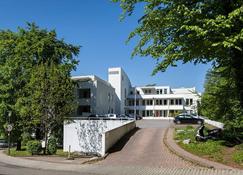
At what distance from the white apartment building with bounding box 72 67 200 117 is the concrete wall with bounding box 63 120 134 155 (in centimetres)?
2560

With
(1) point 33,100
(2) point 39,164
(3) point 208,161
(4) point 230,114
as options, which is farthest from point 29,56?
(3) point 208,161

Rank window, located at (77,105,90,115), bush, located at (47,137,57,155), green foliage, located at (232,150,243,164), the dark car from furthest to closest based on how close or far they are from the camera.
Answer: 1. window, located at (77,105,90,115)
2. the dark car
3. bush, located at (47,137,57,155)
4. green foliage, located at (232,150,243,164)

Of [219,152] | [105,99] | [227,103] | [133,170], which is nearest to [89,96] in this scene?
[105,99]

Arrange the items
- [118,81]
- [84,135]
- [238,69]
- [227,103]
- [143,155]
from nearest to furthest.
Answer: [238,69], [227,103], [143,155], [84,135], [118,81]

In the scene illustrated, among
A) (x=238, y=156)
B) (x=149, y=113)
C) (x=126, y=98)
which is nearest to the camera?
(x=238, y=156)

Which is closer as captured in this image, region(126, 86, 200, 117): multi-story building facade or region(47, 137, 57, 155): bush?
region(47, 137, 57, 155): bush

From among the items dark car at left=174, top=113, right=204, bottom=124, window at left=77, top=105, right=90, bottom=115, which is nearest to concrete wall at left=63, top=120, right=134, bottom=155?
dark car at left=174, top=113, right=204, bottom=124

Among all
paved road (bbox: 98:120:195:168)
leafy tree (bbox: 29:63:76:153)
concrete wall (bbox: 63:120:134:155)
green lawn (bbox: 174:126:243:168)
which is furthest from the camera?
concrete wall (bbox: 63:120:134:155)

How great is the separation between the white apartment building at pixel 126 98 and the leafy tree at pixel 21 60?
58.0 feet

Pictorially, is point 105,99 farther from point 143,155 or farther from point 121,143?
point 143,155

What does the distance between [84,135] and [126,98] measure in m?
53.3

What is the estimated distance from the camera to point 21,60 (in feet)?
120

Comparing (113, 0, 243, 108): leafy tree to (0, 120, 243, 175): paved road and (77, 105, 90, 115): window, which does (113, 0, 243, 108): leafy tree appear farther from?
(77, 105, 90, 115): window

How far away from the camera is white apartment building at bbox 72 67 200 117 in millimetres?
58031
